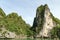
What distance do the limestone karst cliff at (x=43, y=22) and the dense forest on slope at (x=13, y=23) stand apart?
133 inches

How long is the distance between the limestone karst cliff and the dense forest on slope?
3.37 metres

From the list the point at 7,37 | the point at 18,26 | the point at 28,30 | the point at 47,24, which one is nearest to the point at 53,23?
the point at 47,24

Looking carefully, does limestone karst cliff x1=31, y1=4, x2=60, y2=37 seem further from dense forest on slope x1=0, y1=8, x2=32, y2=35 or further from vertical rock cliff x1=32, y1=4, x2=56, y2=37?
dense forest on slope x1=0, y1=8, x2=32, y2=35

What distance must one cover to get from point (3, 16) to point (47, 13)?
18369 millimetres

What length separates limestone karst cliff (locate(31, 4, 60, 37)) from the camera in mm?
77250

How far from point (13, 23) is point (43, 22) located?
12.2 meters

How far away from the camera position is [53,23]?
80.1m

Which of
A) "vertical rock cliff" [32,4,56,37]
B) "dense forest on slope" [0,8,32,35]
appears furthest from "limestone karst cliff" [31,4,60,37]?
"dense forest on slope" [0,8,32,35]

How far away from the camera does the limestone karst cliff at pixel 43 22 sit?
77250 millimetres

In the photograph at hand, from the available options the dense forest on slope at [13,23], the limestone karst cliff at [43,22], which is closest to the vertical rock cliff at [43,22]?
the limestone karst cliff at [43,22]

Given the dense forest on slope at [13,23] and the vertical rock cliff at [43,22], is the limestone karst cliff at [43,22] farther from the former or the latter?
the dense forest on slope at [13,23]

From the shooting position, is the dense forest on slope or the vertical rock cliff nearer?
the dense forest on slope

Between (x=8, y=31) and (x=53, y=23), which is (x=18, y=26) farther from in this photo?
(x=53, y=23)

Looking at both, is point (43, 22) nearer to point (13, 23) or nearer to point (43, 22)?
point (43, 22)
